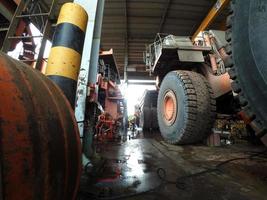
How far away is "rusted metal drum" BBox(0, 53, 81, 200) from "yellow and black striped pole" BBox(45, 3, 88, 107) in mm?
742

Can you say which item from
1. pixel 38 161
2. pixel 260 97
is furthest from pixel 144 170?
pixel 38 161

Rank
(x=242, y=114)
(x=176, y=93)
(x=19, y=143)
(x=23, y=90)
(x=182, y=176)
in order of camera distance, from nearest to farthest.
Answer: (x=19, y=143), (x=23, y=90), (x=242, y=114), (x=182, y=176), (x=176, y=93)

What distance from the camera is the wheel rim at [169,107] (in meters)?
3.29

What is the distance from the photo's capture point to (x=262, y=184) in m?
1.35

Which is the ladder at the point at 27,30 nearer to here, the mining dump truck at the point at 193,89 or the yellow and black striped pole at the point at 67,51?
the yellow and black striped pole at the point at 67,51

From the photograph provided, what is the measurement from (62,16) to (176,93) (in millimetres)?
2008

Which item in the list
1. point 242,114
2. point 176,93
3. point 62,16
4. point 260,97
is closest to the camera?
point 260,97

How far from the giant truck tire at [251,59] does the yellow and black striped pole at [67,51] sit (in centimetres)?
121

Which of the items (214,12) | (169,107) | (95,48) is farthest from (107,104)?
(214,12)

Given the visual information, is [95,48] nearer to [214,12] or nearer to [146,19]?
[214,12]

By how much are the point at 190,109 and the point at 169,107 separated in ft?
3.11

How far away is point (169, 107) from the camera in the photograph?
366 cm

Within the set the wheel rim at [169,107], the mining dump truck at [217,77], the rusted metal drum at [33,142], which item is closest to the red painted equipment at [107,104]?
the mining dump truck at [217,77]

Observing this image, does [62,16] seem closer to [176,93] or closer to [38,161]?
[38,161]
